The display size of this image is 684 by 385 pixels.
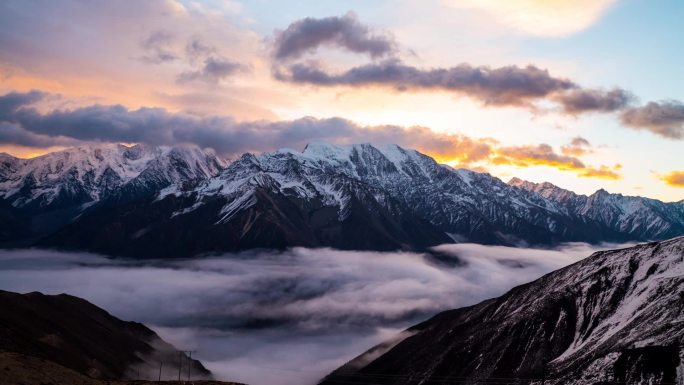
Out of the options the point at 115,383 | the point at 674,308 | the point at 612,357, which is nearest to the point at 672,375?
the point at 612,357

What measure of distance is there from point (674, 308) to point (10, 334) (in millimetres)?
202677

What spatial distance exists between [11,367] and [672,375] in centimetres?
15460

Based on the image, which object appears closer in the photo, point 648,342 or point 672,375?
point 672,375

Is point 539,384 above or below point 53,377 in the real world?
below

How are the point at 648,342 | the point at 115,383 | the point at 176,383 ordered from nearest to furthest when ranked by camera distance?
the point at 115,383 < the point at 176,383 < the point at 648,342

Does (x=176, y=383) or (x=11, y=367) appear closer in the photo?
(x=11, y=367)

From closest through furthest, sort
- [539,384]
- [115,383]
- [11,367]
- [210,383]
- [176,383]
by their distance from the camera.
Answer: [11,367], [115,383], [210,383], [176,383], [539,384]

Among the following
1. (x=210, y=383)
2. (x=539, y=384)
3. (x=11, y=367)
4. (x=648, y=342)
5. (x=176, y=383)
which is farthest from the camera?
(x=539, y=384)

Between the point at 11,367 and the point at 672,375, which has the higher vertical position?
the point at 11,367

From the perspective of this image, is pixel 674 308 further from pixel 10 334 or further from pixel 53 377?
pixel 10 334

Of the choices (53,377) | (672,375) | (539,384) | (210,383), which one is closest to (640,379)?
(672,375)

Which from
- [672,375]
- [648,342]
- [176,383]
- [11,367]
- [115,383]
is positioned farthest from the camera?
[648,342]

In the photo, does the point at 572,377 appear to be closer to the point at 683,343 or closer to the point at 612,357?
the point at 612,357

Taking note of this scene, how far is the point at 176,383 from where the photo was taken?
499ft
